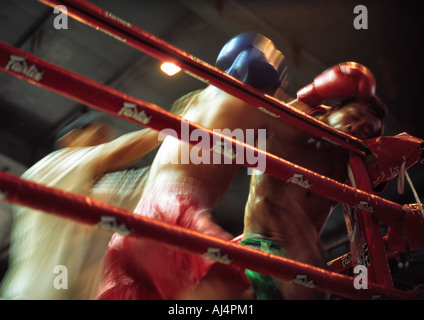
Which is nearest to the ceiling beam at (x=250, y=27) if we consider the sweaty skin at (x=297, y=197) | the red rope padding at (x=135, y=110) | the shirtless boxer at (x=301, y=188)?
the shirtless boxer at (x=301, y=188)

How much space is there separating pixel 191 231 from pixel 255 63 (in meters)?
0.69

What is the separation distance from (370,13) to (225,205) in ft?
10.8

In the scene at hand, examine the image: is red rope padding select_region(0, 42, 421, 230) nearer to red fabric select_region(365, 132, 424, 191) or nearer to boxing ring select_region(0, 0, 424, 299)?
boxing ring select_region(0, 0, 424, 299)

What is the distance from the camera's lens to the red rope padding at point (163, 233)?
2.92 ft

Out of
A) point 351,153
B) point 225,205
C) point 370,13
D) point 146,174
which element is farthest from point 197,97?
point 225,205

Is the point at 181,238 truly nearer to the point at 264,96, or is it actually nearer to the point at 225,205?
the point at 264,96

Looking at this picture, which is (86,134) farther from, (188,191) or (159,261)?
(159,261)

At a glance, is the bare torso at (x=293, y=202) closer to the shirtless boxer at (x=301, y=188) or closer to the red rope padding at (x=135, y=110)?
the shirtless boxer at (x=301, y=188)

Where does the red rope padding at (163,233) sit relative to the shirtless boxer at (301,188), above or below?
below

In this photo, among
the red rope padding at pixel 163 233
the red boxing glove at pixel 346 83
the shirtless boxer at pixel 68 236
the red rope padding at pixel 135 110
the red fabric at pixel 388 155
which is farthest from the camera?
the red boxing glove at pixel 346 83

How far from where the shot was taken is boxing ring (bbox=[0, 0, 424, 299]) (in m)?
0.95

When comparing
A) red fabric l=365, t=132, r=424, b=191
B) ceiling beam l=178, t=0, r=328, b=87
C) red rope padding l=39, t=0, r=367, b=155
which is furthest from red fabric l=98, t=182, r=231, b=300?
ceiling beam l=178, t=0, r=328, b=87

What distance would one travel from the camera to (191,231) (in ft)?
3.43

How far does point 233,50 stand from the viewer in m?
1.58
